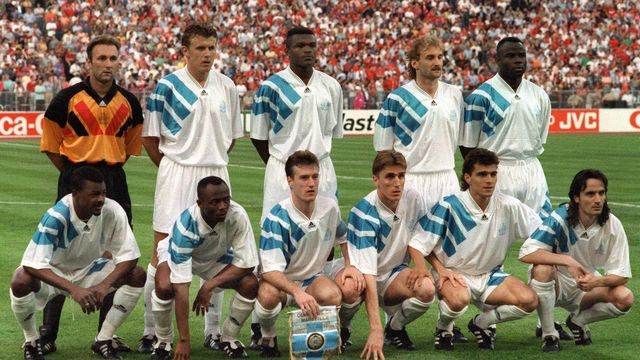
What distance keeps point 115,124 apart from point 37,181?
440 inches

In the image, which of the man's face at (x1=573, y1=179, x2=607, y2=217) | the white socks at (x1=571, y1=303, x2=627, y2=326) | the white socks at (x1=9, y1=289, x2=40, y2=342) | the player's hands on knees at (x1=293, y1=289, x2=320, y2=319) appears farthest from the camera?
Result: the white socks at (x1=571, y1=303, x2=627, y2=326)

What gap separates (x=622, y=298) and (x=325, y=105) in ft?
7.83

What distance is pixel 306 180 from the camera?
667 cm

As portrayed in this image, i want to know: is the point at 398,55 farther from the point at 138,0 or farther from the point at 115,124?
the point at 115,124

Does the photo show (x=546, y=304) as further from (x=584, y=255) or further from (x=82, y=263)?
(x=82, y=263)

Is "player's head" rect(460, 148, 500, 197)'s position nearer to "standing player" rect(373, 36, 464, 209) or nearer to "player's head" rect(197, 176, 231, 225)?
"standing player" rect(373, 36, 464, 209)

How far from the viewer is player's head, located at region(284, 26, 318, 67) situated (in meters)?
7.46

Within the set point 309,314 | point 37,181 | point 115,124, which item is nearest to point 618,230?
point 309,314

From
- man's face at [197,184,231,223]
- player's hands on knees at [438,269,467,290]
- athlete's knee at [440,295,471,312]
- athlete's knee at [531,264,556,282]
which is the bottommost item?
athlete's knee at [440,295,471,312]

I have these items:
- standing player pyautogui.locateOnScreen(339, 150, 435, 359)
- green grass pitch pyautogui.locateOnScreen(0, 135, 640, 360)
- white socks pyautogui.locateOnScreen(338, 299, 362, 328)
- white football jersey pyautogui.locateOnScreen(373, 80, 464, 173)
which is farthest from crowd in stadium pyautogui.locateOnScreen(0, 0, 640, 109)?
white socks pyautogui.locateOnScreen(338, 299, 362, 328)

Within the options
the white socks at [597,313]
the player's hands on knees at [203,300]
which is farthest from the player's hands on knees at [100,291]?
the white socks at [597,313]

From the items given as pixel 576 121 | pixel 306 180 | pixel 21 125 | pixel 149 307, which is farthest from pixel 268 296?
pixel 576 121

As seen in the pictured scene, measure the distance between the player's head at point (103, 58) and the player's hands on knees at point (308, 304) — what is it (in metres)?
2.00

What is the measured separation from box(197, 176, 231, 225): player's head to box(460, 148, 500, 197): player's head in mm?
1582
